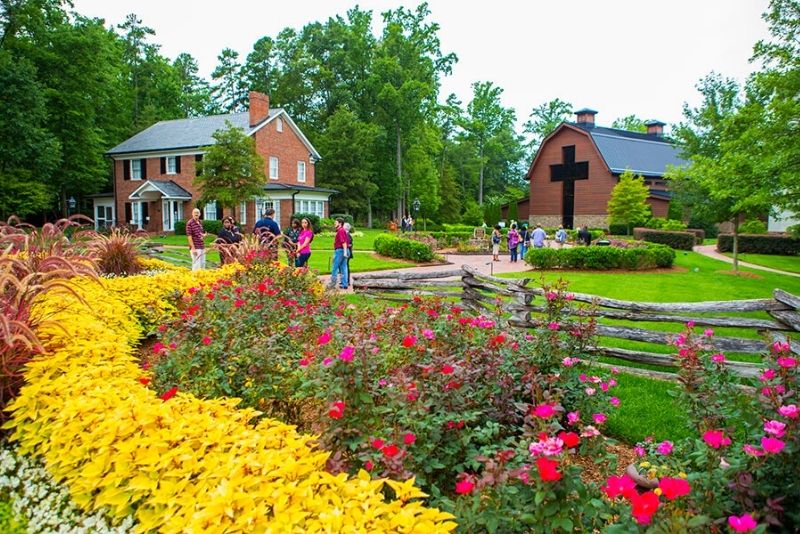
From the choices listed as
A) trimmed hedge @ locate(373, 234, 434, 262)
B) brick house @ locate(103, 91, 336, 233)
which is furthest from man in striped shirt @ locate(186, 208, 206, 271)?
brick house @ locate(103, 91, 336, 233)

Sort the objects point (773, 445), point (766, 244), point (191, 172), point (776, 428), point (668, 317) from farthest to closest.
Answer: point (191, 172)
point (766, 244)
point (668, 317)
point (776, 428)
point (773, 445)

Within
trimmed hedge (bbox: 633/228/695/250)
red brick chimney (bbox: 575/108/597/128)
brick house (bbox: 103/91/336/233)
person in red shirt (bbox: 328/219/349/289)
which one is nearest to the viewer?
person in red shirt (bbox: 328/219/349/289)

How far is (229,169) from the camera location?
2870 centimetres

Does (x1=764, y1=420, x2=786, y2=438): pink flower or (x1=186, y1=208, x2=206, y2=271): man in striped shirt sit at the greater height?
(x1=186, y1=208, x2=206, y2=271): man in striped shirt

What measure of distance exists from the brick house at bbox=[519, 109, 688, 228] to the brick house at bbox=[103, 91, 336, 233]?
20355mm

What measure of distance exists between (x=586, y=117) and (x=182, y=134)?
33.6 m

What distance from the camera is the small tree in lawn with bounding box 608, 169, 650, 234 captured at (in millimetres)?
37906

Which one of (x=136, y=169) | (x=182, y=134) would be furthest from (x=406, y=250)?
(x=136, y=169)

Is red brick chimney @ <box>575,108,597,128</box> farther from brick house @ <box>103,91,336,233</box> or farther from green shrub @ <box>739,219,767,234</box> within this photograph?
brick house @ <box>103,91,336,233</box>

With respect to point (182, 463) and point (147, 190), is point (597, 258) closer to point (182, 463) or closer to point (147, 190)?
point (182, 463)

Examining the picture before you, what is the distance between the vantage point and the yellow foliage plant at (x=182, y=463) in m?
2.18

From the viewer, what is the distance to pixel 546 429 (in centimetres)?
252

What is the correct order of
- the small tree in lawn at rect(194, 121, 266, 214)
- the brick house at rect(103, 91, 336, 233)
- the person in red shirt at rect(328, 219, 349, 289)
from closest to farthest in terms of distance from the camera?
the person in red shirt at rect(328, 219, 349, 289)
the small tree in lawn at rect(194, 121, 266, 214)
the brick house at rect(103, 91, 336, 233)

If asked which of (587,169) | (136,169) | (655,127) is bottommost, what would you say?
(136,169)
